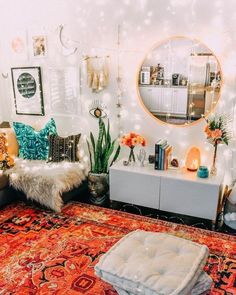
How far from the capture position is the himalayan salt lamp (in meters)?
3.16

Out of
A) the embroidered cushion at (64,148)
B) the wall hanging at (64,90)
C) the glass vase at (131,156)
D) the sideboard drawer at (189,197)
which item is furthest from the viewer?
the wall hanging at (64,90)

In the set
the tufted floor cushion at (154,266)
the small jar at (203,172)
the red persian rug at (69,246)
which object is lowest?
the red persian rug at (69,246)

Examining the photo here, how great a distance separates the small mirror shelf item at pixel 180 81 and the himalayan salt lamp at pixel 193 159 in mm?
323

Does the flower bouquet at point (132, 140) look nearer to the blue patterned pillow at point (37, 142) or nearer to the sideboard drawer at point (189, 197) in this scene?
the sideboard drawer at point (189, 197)

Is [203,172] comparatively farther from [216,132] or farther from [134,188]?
[134,188]

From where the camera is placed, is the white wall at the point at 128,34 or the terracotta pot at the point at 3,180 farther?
the terracotta pot at the point at 3,180

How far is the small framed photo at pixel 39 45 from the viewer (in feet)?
12.3

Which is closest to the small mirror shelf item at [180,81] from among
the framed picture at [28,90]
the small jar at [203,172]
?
the small jar at [203,172]

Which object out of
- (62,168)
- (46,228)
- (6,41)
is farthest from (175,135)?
(6,41)

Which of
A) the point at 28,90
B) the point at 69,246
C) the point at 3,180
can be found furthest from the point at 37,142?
the point at 69,246

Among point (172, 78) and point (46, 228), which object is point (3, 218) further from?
point (172, 78)

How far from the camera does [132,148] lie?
340cm

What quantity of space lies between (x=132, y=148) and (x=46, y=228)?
125 centimetres

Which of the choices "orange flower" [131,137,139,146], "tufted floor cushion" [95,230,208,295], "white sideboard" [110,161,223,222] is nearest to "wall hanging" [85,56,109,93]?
"orange flower" [131,137,139,146]
